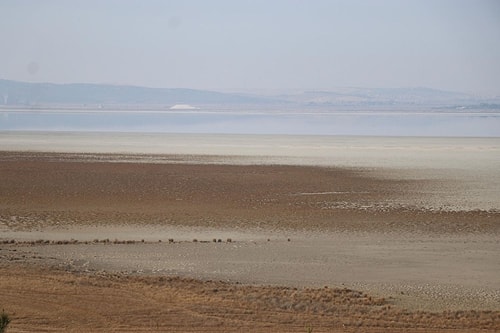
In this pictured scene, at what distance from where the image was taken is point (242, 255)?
17.3 meters

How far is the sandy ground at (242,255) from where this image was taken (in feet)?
39.0

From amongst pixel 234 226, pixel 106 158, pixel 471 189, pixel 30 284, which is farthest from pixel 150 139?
pixel 30 284

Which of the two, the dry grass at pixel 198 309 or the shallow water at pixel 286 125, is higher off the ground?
the dry grass at pixel 198 309

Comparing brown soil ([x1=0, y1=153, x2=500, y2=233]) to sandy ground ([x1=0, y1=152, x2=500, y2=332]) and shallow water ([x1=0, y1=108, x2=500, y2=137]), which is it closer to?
sandy ground ([x1=0, y1=152, x2=500, y2=332])

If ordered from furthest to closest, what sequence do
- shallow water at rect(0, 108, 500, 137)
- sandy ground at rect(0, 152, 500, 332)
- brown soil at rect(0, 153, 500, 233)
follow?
shallow water at rect(0, 108, 500, 137), brown soil at rect(0, 153, 500, 233), sandy ground at rect(0, 152, 500, 332)

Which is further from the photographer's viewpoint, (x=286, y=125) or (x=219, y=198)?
(x=286, y=125)

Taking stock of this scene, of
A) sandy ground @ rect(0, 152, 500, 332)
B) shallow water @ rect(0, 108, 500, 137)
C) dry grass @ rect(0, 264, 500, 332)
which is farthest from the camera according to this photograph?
shallow water @ rect(0, 108, 500, 137)

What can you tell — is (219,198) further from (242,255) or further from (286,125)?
(286,125)

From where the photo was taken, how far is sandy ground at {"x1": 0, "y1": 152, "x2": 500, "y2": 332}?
1188 cm

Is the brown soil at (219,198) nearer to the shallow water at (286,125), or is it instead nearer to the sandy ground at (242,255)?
the sandy ground at (242,255)

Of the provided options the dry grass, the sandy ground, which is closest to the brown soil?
the sandy ground

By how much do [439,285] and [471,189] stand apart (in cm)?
1701

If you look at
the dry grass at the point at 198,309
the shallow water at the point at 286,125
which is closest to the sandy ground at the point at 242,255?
the dry grass at the point at 198,309

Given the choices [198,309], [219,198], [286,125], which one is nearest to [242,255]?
[198,309]
